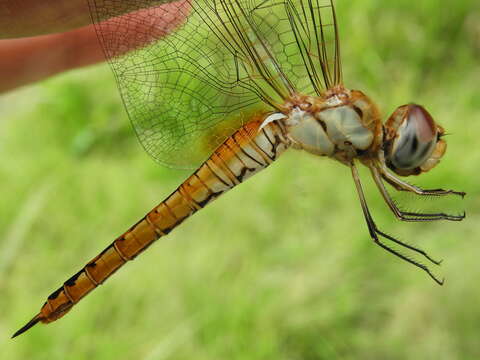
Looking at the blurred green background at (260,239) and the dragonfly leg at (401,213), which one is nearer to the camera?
the dragonfly leg at (401,213)

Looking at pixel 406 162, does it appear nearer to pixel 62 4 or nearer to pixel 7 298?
pixel 62 4

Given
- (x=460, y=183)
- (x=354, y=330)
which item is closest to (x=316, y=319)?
(x=354, y=330)

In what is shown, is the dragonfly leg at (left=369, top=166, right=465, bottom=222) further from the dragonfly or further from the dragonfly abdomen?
→ the dragonfly abdomen

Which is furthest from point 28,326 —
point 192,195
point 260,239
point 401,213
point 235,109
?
point 260,239

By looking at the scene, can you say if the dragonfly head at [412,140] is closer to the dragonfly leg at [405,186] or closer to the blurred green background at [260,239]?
the dragonfly leg at [405,186]

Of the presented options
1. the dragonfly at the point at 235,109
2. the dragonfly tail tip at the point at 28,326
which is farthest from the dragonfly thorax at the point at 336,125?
the dragonfly tail tip at the point at 28,326

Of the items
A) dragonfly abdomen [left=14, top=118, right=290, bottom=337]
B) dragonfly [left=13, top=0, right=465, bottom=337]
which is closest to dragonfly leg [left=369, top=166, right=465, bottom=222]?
dragonfly [left=13, top=0, right=465, bottom=337]

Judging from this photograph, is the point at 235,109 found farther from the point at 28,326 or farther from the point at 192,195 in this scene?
the point at 28,326
